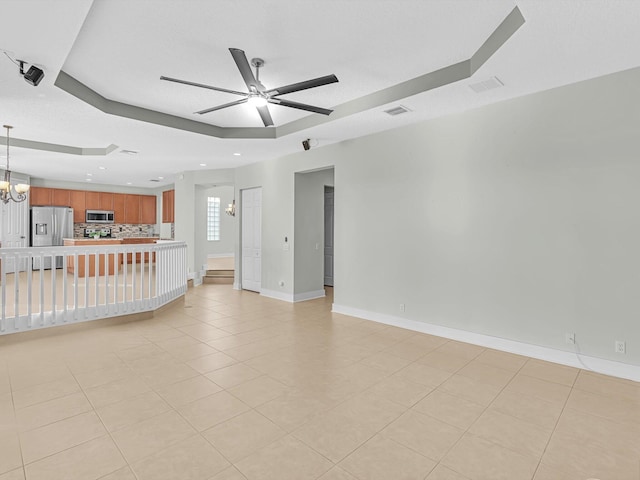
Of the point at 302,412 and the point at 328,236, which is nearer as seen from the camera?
the point at 302,412

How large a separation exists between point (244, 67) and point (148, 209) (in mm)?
10966

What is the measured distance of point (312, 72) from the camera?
352cm

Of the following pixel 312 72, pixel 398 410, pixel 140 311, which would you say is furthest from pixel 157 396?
pixel 312 72

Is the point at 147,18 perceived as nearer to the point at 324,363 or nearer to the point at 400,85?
the point at 400,85

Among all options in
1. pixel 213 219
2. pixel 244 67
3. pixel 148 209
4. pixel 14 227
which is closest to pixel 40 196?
pixel 14 227

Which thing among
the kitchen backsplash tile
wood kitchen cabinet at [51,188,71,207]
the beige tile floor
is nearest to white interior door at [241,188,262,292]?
the beige tile floor

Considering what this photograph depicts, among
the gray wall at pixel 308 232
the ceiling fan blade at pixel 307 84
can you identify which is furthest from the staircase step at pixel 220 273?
the ceiling fan blade at pixel 307 84

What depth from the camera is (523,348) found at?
12.3 ft

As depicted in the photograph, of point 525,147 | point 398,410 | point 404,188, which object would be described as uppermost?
point 525,147

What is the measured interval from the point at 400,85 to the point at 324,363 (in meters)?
3.13

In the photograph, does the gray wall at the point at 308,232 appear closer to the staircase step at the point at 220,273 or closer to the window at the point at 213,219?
the staircase step at the point at 220,273

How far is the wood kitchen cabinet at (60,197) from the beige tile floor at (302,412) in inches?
309

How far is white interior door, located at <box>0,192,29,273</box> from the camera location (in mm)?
8672

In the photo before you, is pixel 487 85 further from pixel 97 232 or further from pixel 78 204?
pixel 97 232
